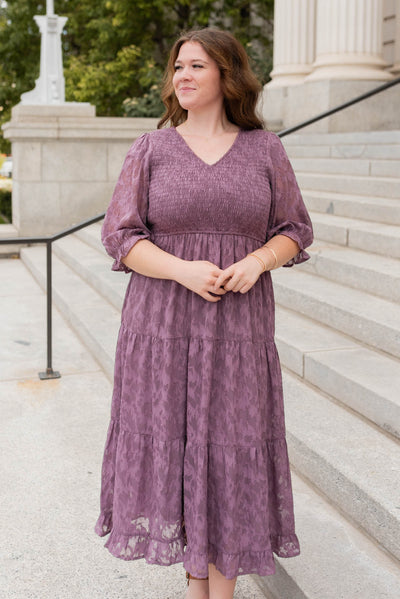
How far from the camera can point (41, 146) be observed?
1129 centimetres

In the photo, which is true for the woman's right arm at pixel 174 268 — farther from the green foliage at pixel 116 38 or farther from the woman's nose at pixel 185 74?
the green foliage at pixel 116 38

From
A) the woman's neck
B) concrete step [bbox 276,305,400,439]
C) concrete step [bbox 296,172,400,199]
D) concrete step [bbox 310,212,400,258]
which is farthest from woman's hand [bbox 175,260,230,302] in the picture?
concrete step [bbox 296,172,400,199]

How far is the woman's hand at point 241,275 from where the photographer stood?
2.30 metres

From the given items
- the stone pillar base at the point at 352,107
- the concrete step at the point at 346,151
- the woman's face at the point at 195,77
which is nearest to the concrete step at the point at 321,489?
the woman's face at the point at 195,77

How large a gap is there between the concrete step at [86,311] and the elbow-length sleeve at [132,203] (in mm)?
3071

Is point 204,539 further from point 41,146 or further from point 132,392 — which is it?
point 41,146

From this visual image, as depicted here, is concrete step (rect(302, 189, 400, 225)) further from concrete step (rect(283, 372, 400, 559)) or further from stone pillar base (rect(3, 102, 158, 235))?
stone pillar base (rect(3, 102, 158, 235))

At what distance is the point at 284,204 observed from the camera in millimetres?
2504

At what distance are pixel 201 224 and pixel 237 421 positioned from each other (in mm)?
639

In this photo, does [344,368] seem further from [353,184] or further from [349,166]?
[349,166]

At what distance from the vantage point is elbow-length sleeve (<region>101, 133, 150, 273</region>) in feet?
7.88

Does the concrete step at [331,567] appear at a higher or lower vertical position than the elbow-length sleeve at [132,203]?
lower

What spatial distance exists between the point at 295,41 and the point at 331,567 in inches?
420

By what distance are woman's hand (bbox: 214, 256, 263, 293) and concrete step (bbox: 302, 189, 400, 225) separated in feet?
13.2
